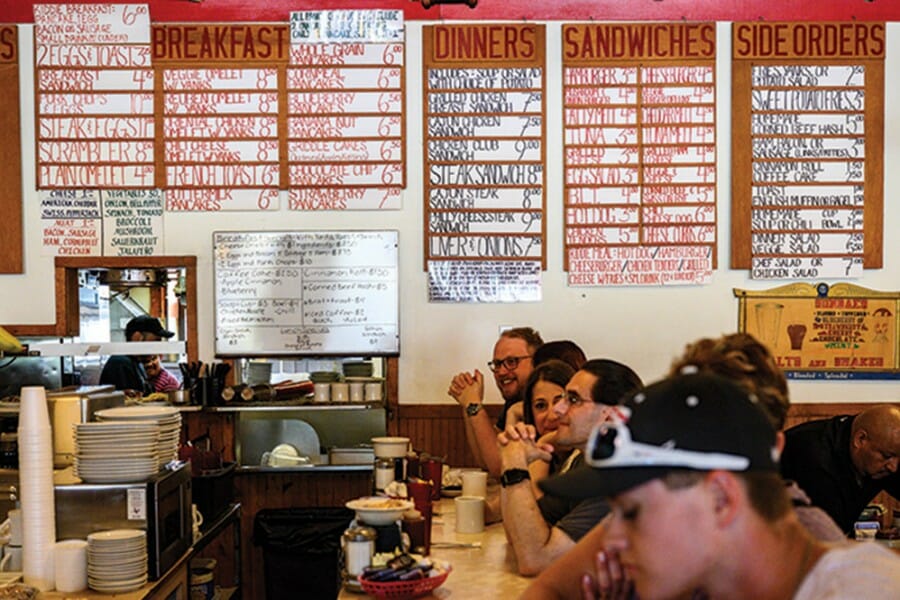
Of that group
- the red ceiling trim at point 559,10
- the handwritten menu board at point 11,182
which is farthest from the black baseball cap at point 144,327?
the red ceiling trim at point 559,10

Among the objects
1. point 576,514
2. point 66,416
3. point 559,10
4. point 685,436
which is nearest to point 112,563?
point 66,416

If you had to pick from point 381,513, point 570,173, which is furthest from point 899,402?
point 381,513

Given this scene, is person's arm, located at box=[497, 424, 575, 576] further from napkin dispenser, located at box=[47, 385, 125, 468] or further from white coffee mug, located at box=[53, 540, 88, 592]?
napkin dispenser, located at box=[47, 385, 125, 468]

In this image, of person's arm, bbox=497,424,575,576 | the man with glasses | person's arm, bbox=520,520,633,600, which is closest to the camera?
person's arm, bbox=520,520,633,600

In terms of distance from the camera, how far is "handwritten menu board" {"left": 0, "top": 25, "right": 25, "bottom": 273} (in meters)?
4.96

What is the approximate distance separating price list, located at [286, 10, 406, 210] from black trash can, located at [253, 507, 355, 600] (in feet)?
5.72

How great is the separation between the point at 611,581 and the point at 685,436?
1.64 feet

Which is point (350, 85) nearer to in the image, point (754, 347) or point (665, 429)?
point (754, 347)

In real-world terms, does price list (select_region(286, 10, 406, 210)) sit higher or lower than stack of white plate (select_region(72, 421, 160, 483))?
higher

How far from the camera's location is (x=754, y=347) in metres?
1.67

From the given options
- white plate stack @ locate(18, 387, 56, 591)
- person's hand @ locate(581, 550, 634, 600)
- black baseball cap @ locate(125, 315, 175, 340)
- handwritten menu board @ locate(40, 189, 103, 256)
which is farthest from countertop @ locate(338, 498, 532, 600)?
black baseball cap @ locate(125, 315, 175, 340)

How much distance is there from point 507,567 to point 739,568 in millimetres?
1471

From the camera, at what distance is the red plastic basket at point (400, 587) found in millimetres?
2199

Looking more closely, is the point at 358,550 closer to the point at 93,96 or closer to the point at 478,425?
the point at 478,425
